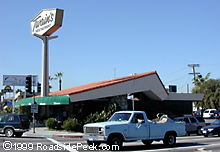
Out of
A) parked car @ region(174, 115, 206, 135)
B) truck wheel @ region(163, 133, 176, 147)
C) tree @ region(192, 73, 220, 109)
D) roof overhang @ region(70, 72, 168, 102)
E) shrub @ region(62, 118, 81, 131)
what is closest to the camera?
truck wheel @ region(163, 133, 176, 147)

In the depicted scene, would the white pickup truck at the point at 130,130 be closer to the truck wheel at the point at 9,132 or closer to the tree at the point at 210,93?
the truck wheel at the point at 9,132

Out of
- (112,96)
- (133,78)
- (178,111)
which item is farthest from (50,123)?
(178,111)

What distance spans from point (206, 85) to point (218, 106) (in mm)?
4827

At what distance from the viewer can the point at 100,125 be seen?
16797 mm

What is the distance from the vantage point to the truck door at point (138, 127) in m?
17.4

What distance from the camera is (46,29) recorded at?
42562 millimetres

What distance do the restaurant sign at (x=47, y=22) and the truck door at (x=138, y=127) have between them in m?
25.8

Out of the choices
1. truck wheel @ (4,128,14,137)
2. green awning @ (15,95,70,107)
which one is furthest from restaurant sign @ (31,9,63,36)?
truck wheel @ (4,128,14,137)

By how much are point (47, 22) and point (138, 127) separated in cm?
2780

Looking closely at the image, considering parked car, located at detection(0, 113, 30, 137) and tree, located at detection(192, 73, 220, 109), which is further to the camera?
tree, located at detection(192, 73, 220, 109)

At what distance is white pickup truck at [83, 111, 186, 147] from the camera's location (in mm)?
16672

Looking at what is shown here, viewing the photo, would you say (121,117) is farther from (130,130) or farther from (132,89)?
(132,89)

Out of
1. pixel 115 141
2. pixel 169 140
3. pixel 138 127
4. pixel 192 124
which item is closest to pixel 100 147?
pixel 115 141

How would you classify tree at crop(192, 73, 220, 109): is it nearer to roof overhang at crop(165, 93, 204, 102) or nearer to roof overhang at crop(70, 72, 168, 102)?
roof overhang at crop(165, 93, 204, 102)
